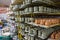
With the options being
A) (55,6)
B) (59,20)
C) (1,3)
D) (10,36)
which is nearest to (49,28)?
(59,20)

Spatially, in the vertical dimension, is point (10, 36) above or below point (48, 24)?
below

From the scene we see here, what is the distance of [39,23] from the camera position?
8.90 ft

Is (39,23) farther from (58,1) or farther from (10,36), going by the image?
(10,36)

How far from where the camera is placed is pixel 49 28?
251 cm

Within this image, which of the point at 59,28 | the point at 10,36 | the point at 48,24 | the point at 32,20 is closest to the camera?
the point at 48,24

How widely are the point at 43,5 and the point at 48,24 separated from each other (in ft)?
1.86

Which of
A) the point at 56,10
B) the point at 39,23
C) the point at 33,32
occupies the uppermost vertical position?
the point at 56,10

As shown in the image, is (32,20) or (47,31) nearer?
(47,31)

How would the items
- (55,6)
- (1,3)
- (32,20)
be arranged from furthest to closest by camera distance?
(1,3) < (32,20) < (55,6)

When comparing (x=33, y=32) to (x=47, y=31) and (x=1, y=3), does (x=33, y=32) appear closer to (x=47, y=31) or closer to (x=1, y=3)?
(x=47, y=31)

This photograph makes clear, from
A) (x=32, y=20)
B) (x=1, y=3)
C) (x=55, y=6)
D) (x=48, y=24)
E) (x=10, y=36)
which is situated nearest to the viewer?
(x=48, y=24)

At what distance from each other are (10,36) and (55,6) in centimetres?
Result: 336

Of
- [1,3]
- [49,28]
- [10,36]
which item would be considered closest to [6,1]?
[1,3]

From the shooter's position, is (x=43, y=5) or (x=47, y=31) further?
(x=43, y=5)
